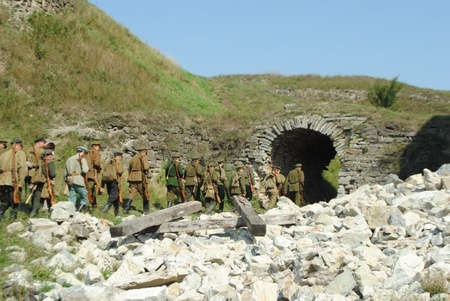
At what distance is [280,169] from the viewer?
15430mm

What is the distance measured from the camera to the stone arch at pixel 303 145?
1446cm

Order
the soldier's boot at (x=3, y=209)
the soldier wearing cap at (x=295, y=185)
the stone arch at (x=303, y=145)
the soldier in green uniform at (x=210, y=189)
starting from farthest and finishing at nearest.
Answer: the stone arch at (x=303, y=145)
the soldier wearing cap at (x=295, y=185)
the soldier in green uniform at (x=210, y=189)
the soldier's boot at (x=3, y=209)

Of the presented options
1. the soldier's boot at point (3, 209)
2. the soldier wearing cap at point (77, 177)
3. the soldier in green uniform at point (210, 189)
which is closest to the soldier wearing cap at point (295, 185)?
the soldier in green uniform at point (210, 189)

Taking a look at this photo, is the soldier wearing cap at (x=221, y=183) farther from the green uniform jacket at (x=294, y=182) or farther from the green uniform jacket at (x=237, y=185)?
the green uniform jacket at (x=294, y=182)

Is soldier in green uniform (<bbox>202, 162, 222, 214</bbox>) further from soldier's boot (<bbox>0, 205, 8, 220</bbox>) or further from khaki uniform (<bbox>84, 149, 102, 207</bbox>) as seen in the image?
soldier's boot (<bbox>0, 205, 8, 220</bbox>)

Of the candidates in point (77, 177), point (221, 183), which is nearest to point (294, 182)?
point (221, 183)

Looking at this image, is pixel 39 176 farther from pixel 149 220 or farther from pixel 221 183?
pixel 221 183

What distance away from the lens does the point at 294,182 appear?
44.8 ft

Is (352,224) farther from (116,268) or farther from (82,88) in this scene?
(82,88)

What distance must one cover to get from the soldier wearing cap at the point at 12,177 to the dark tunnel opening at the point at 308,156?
816 cm

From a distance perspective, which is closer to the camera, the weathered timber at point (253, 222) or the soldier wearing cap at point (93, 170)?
the weathered timber at point (253, 222)

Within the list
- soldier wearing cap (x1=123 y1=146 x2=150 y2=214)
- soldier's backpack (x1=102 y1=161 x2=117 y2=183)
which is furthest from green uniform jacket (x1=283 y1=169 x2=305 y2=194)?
soldier's backpack (x1=102 y1=161 x2=117 y2=183)

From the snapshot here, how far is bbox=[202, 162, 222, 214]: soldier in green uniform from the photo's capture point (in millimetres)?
12672

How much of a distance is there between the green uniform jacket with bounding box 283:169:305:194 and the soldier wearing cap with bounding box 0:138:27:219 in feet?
23.6
